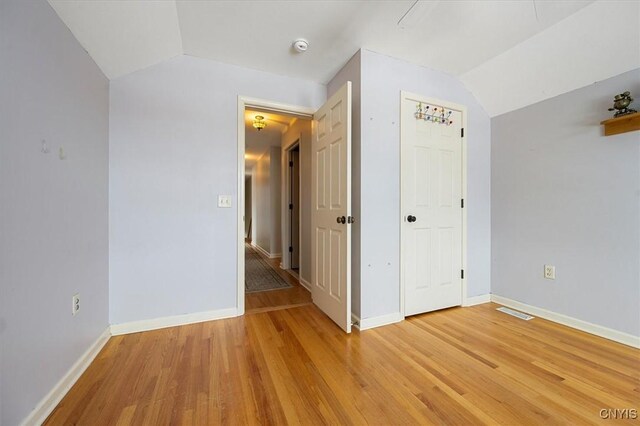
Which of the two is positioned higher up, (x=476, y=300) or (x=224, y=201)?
(x=224, y=201)

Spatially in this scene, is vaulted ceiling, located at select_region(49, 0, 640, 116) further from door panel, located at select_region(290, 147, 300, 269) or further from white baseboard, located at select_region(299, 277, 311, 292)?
white baseboard, located at select_region(299, 277, 311, 292)

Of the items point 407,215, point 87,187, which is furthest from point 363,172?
point 87,187

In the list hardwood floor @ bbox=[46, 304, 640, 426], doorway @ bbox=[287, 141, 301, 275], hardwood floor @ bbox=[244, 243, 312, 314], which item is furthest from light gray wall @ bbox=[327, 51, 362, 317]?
doorway @ bbox=[287, 141, 301, 275]

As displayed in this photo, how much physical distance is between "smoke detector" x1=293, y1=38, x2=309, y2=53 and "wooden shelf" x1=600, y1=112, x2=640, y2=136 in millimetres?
2421

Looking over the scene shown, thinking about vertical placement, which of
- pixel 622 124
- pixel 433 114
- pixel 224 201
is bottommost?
pixel 224 201

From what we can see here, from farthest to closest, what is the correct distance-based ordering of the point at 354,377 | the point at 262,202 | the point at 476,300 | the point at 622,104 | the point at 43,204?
the point at 262,202 → the point at 476,300 → the point at 622,104 → the point at 354,377 → the point at 43,204

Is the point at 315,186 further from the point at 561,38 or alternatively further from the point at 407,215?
the point at 561,38

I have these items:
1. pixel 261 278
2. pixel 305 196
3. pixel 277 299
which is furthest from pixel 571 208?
pixel 261 278

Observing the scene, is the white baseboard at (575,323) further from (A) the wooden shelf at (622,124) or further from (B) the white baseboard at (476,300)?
(A) the wooden shelf at (622,124)

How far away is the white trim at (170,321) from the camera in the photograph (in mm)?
2010

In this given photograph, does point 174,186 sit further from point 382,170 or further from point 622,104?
point 622,104

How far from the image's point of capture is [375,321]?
2.15 metres

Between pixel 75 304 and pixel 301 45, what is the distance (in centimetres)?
242

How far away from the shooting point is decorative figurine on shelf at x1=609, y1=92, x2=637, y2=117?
180 centimetres
